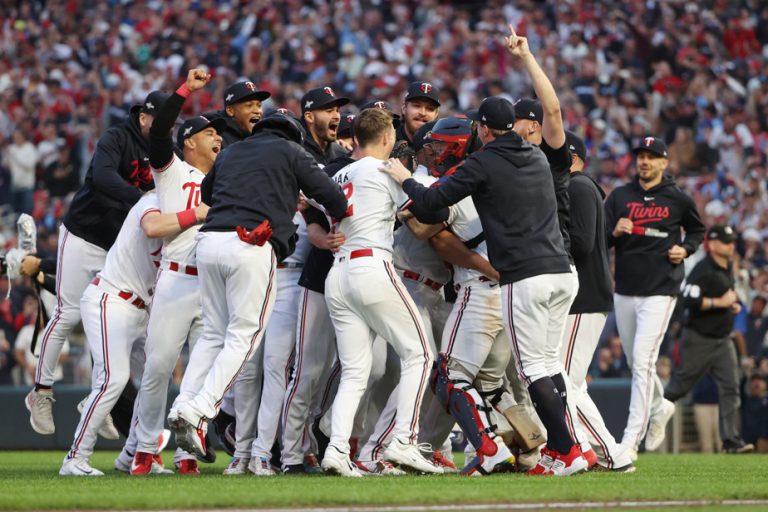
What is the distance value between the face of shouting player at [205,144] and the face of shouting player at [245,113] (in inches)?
19.5

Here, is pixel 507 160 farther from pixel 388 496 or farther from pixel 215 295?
pixel 388 496

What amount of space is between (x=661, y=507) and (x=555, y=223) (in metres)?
2.41

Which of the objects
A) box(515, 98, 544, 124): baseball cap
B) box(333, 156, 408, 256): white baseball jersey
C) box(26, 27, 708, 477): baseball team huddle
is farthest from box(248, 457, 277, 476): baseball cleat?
box(515, 98, 544, 124): baseball cap

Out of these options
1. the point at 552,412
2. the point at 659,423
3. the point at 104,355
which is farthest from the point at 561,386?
the point at 659,423

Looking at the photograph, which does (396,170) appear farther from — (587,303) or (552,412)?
(587,303)

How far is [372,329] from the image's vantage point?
7711 millimetres

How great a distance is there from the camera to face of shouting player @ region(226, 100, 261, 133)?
8805 mm

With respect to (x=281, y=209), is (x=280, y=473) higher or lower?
lower

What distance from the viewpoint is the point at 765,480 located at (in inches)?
292

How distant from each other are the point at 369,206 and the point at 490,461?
1799 millimetres

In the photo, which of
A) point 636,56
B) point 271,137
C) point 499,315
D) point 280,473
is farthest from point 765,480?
point 636,56

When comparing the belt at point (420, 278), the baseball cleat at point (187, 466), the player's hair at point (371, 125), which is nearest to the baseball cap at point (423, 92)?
the player's hair at point (371, 125)

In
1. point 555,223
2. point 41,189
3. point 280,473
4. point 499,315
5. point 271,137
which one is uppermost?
point 271,137

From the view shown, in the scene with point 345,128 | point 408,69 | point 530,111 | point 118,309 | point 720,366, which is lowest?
point 720,366
